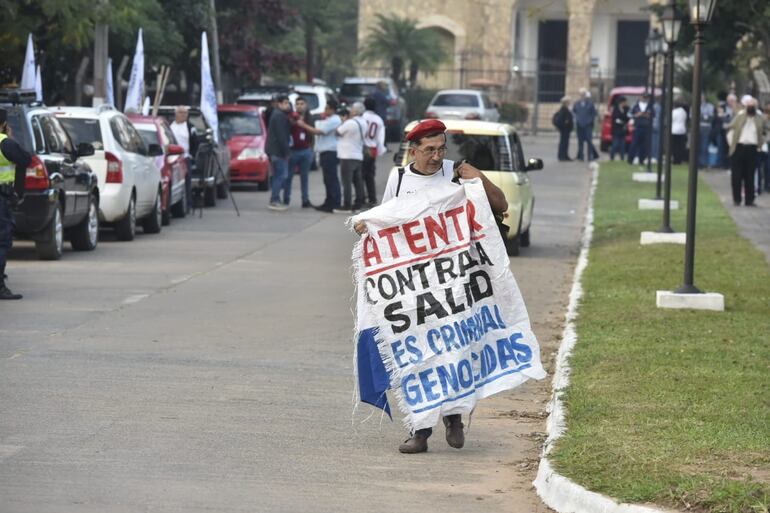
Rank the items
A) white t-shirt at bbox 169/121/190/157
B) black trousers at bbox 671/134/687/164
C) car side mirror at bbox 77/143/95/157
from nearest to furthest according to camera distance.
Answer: car side mirror at bbox 77/143/95/157
white t-shirt at bbox 169/121/190/157
black trousers at bbox 671/134/687/164

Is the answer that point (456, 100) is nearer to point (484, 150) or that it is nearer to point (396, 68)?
point (396, 68)

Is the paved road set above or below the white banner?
below

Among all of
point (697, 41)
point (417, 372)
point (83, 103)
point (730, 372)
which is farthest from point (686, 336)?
point (83, 103)

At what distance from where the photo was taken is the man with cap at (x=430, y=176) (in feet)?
28.4

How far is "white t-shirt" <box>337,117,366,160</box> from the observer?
87.5 ft

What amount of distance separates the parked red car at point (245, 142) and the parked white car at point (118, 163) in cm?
891

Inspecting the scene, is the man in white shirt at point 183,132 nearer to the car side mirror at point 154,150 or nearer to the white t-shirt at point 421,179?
the car side mirror at point 154,150

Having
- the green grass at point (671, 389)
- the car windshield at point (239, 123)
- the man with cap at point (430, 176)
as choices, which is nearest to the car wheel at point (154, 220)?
the green grass at point (671, 389)

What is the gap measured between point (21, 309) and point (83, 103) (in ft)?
76.3

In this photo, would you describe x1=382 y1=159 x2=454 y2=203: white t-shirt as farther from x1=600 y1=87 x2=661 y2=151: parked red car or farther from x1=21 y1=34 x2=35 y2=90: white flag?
x1=600 y1=87 x2=661 y2=151: parked red car

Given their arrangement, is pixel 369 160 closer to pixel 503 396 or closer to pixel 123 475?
pixel 503 396

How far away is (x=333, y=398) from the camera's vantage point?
407 inches

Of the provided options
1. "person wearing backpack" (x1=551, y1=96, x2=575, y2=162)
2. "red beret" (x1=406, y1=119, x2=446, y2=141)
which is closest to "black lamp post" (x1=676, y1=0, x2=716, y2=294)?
"red beret" (x1=406, y1=119, x2=446, y2=141)

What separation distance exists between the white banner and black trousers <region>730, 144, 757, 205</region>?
20.6 m
